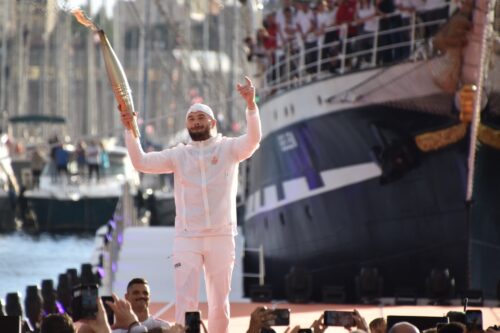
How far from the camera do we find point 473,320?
10812 millimetres

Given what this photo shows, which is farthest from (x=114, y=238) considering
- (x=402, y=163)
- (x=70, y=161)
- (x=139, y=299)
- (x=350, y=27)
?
(x=70, y=161)

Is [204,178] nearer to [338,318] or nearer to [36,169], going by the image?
[338,318]

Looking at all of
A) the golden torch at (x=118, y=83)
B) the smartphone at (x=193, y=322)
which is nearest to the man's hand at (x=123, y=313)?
the smartphone at (x=193, y=322)

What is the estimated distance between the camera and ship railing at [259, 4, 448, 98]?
2531cm

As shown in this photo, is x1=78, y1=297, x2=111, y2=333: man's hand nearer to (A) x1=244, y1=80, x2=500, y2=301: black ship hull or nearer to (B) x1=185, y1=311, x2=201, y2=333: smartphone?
(B) x1=185, y1=311, x2=201, y2=333: smartphone

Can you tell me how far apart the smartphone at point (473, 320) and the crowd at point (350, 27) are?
563 inches

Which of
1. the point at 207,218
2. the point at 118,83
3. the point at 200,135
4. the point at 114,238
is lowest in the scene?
the point at 207,218

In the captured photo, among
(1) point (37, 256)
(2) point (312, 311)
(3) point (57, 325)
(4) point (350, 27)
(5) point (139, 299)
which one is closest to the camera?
(3) point (57, 325)

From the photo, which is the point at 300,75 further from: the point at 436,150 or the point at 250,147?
the point at 250,147

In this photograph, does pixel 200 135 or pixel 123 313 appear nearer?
pixel 123 313

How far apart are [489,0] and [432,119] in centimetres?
239

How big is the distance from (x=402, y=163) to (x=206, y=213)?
517 inches

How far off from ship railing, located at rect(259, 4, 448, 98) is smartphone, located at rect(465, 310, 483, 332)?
14.4 m

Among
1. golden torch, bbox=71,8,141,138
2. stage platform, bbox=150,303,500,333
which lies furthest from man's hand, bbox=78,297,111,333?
stage platform, bbox=150,303,500,333
